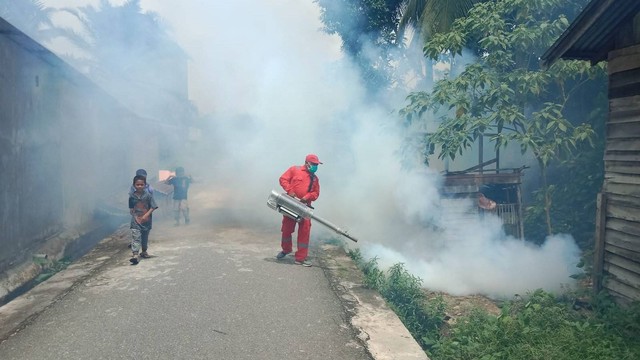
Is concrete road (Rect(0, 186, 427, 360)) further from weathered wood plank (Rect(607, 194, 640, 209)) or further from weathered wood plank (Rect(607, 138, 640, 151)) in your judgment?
weathered wood plank (Rect(607, 138, 640, 151))

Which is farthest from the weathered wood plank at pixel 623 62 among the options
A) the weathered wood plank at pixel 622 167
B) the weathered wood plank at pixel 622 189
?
the weathered wood plank at pixel 622 189

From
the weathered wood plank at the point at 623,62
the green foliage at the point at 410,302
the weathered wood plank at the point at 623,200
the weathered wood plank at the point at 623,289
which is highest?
the weathered wood plank at the point at 623,62

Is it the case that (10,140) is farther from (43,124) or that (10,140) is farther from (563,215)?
(563,215)

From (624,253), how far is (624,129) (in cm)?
142

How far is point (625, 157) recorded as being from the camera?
532 centimetres

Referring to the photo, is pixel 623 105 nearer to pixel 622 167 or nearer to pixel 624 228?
pixel 622 167

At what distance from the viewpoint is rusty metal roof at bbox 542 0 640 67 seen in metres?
4.97

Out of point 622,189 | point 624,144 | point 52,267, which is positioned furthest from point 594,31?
point 52,267

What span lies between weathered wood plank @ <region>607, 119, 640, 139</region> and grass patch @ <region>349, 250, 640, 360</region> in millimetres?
1893

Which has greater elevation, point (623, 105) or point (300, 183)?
point (623, 105)

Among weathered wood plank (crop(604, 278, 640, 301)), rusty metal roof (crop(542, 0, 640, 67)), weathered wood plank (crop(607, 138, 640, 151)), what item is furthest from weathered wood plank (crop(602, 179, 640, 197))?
rusty metal roof (crop(542, 0, 640, 67))

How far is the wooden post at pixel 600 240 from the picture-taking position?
18.5 feet

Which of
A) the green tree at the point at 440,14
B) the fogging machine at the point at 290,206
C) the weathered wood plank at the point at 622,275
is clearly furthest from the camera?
the green tree at the point at 440,14

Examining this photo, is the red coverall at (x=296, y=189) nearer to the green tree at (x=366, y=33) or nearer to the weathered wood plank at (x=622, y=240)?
the weathered wood plank at (x=622, y=240)
